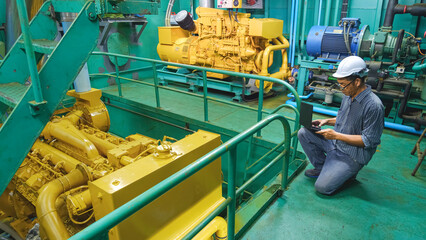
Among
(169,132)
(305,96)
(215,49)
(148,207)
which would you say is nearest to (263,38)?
(215,49)

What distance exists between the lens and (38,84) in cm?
197

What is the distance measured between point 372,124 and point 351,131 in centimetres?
24

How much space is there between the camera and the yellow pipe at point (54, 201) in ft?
9.37

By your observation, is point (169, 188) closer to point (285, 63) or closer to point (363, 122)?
point (363, 122)

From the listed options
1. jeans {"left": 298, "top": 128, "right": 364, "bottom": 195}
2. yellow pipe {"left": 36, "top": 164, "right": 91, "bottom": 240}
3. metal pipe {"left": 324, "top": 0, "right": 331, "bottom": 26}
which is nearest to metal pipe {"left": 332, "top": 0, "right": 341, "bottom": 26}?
metal pipe {"left": 324, "top": 0, "right": 331, "bottom": 26}


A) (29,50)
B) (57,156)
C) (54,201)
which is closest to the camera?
(29,50)

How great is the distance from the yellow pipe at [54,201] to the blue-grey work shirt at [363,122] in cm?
300

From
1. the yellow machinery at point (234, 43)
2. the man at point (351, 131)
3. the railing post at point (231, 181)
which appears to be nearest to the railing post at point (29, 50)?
the railing post at point (231, 181)

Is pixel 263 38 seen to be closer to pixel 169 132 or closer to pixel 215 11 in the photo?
pixel 215 11

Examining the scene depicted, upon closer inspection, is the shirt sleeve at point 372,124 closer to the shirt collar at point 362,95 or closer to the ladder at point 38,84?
the shirt collar at point 362,95

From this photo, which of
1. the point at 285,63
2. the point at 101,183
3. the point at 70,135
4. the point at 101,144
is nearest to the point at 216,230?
the point at 101,183

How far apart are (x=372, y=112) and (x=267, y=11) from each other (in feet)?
19.4

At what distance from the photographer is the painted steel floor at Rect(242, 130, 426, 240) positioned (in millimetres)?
2473

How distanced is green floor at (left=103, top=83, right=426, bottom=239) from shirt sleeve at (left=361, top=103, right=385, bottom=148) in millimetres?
649
